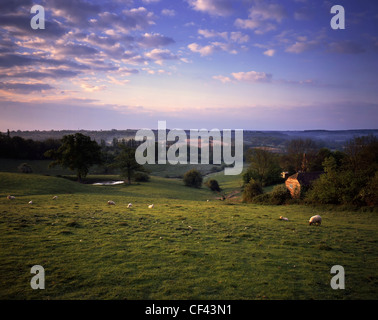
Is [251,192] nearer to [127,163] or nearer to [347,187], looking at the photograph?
[347,187]

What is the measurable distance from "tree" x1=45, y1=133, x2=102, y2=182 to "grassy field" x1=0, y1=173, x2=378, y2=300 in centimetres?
3587

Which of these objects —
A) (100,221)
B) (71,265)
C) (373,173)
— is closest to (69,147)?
(100,221)

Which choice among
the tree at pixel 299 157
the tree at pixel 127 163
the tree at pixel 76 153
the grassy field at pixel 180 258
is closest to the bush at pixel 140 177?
the tree at pixel 127 163

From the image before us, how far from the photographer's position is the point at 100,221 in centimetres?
1828

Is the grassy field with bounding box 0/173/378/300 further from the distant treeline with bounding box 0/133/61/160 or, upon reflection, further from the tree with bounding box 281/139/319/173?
the distant treeline with bounding box 0/133/61/160

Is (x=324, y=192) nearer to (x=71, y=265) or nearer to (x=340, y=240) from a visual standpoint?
(x=340, y=240)

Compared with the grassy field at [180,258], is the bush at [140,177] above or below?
below

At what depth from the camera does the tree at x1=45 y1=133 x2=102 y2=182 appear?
52.8 meters

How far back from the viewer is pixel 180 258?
11.3 m

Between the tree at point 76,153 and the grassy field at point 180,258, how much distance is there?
35.9m

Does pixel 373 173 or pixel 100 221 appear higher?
pixel 373 173

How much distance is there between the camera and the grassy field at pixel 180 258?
8.51 metres

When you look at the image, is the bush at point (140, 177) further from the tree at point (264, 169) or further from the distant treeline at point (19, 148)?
the distant treeline at point (19, 148)

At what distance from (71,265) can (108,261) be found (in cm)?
157
